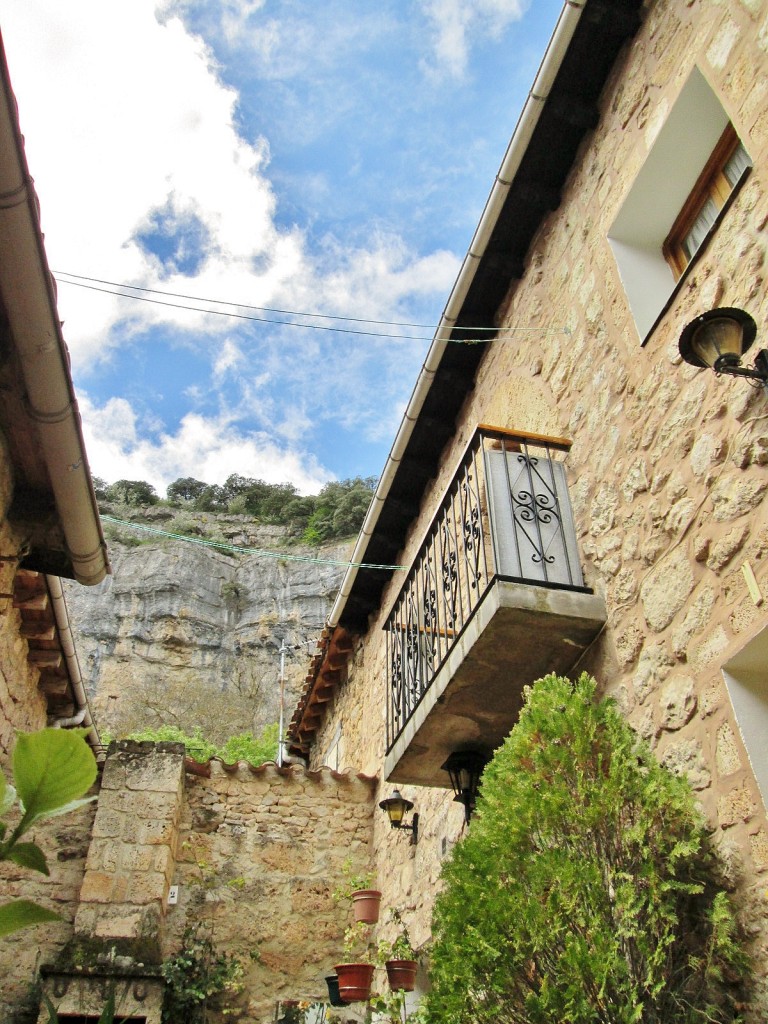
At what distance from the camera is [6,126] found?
3.66 m

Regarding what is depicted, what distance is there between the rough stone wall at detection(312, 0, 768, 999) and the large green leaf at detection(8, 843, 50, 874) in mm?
2512

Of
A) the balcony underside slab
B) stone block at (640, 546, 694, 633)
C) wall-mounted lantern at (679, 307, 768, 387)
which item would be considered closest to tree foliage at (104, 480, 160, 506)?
the balcony underside slab

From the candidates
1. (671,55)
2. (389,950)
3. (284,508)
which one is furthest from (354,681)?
(284,508)

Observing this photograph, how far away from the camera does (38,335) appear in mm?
4340

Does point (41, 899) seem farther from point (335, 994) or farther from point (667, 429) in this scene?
point (667, 429)

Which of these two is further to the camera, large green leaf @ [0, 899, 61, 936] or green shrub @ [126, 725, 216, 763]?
green shrub @ [126, 725, 216, 763]

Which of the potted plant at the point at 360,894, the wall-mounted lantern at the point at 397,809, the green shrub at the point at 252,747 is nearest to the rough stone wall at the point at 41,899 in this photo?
the potted plant at the point at 360,894

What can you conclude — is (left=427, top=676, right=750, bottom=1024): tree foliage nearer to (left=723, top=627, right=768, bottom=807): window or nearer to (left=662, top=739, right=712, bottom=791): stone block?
(left=662, top=739, right=712, bottom=791): stone block

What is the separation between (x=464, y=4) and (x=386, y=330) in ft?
12.9

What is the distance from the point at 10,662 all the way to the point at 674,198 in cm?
598

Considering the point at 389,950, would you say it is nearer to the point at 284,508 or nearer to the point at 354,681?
the point at 354,681

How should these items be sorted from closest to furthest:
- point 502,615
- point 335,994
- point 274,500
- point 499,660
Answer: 1. point 502,615
2. point 499,660
3. point 335,994
4. point 274,500

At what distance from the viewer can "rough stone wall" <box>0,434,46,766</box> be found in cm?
542

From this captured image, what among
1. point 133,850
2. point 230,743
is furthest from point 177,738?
point 133,850
